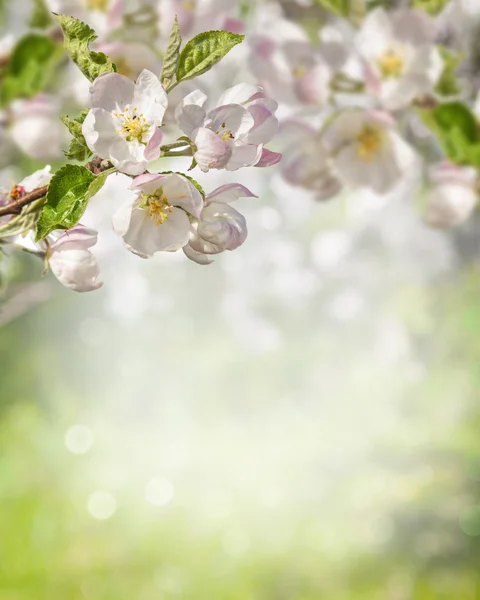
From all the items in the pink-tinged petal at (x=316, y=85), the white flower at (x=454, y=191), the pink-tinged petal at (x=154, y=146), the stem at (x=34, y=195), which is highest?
the pink-tinged petal at (x=154, y=146)

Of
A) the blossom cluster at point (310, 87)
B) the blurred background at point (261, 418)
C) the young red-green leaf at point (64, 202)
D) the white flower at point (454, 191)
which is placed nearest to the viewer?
the young red-green leaf at point (64, 202)

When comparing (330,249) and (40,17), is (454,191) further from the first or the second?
(330,249)

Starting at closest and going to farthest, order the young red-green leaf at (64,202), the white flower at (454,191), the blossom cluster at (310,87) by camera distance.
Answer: the young red-green leaf at (64,202) → the blossom cluster at (310,87) → the white flower at (454,191)

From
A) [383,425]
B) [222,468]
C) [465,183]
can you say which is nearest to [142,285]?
[222,468]

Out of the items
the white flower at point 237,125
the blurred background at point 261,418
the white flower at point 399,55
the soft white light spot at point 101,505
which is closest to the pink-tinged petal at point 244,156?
the white flower at point 237,125

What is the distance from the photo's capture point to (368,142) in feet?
2.24

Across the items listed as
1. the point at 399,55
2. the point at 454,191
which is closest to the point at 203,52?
the point at 399,55

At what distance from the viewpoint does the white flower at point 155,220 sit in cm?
31

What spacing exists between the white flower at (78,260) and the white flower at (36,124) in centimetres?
37

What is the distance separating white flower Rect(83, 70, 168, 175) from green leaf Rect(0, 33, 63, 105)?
40cm

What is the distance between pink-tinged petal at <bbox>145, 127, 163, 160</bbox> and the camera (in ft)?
A: 0.96

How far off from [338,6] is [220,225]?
450 mm

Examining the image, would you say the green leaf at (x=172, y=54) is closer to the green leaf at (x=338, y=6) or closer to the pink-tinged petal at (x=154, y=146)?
the pink-tinged petal at (x=154, y=146)

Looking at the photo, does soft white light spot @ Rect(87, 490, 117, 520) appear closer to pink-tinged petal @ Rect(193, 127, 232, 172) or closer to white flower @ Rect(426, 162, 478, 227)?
white flower @ Rect(426, 162, 478, 227)
